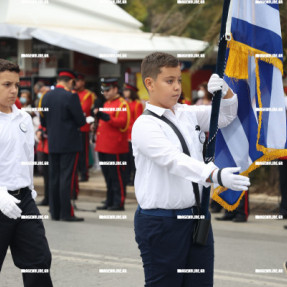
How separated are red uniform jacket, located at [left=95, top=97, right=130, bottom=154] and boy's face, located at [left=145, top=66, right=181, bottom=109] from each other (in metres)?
7.40

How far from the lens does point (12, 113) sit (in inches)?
215

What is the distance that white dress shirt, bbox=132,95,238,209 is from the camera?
165 inches

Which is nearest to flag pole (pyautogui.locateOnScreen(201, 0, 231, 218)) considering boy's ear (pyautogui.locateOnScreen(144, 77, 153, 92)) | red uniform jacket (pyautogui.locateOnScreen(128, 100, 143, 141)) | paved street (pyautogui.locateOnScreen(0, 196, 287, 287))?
boy's ear (pyautogui.locateOnScreen(144, 77, 153, 92))

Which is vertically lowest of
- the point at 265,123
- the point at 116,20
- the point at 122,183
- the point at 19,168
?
the point at 122,183

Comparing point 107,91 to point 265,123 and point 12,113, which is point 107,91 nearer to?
point 12,113

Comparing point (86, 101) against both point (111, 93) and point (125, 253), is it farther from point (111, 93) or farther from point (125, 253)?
point (125, 253)

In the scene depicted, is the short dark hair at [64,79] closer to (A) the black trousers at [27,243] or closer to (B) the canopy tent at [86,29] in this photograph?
(B) the canopy tent at [86,29]

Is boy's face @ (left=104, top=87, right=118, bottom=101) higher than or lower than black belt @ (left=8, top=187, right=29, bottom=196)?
higher

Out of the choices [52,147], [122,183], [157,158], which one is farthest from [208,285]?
[122,183]

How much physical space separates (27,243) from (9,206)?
1.23 feet

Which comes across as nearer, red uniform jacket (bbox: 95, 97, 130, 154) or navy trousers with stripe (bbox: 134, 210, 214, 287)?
navy trousers with stripe (bbox: 134, 210, 214, 287)

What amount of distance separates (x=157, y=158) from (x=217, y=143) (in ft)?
2.15

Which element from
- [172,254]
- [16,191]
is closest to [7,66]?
[16,191]

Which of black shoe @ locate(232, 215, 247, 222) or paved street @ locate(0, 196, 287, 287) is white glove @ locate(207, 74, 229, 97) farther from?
black shoe @ locate(232, 215, 247, 222)
